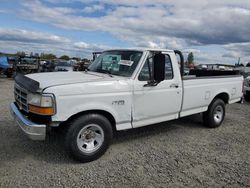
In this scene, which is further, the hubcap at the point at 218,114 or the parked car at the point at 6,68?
the parked car at the point at 6,68

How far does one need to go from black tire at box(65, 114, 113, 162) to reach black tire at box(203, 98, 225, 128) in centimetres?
319

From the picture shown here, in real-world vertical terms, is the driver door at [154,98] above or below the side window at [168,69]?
below

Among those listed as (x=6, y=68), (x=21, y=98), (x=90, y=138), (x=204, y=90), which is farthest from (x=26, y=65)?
(x=90, y=138)

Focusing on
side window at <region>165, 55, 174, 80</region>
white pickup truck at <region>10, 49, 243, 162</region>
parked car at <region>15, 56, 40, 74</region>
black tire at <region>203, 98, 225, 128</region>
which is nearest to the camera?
white pickup truck at <region>10, 49, 243, 162</region>

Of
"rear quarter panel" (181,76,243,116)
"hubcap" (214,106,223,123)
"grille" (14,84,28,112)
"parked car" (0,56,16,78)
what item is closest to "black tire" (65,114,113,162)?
"grille" (14,84,28,112)

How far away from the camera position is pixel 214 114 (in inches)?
258

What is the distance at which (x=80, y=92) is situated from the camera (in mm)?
3980

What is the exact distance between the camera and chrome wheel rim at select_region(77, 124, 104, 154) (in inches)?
164

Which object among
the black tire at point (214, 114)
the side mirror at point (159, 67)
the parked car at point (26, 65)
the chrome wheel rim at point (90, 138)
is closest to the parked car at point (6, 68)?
the parked car at point (26, 65)

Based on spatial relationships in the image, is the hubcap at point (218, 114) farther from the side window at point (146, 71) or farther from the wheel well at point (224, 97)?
the side window at point (146, 71)

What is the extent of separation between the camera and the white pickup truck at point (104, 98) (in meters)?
3.85

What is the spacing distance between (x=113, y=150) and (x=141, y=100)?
1.12 metres

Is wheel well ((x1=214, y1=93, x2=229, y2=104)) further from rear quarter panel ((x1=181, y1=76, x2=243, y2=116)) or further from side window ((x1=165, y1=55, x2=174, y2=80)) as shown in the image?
side window ((x1=165, y1=55, x2=174, y2=80))

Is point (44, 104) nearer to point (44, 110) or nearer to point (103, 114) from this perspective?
point (44, 110)
